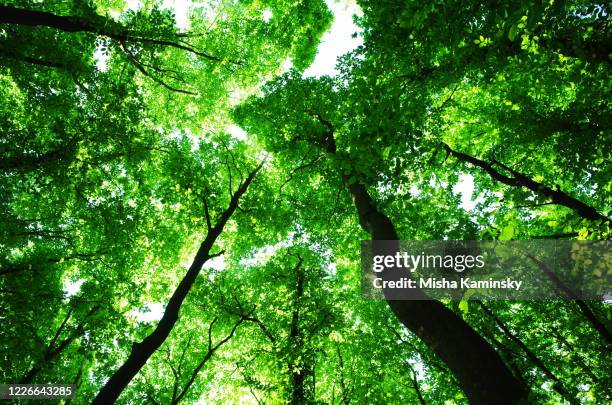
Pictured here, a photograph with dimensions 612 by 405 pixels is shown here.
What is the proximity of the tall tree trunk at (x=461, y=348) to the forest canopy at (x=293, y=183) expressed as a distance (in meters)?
0.03

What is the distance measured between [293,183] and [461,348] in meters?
10.1

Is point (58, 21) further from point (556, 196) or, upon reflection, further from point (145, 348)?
point (556, 196)

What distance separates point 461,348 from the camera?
416 cm

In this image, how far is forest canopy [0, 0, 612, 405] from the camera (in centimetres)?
656

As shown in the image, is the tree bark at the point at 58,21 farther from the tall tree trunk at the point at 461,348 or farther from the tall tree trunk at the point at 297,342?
the tall tree trunk at the point at 297,342

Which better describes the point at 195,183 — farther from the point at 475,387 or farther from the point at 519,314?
the point at 519,314

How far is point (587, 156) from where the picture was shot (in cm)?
845

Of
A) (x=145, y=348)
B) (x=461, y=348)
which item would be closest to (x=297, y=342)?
(x=145, y=348)

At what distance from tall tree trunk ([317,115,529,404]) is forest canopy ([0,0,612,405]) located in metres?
0.03

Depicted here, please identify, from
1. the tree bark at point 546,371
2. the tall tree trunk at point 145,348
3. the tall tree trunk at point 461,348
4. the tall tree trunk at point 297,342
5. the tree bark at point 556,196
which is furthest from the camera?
the tall tree trunk at point 297,342

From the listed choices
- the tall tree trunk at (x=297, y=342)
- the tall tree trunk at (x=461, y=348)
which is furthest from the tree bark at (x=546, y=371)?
the tall tree trunk at (x=297, y=342)

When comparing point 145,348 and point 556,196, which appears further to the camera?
point 556,196

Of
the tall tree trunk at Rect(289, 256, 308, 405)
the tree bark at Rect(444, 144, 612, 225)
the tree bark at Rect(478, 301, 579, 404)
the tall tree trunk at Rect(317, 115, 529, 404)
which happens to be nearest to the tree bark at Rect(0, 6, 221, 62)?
the tall tree trunk at Rect(317, 115, 529, 404)

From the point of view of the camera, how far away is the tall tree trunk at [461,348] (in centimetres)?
367
